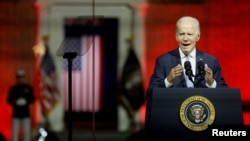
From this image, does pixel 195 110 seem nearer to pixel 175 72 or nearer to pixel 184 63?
pixel 175 72

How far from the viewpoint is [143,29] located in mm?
8875

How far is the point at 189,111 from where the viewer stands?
14.0 ft

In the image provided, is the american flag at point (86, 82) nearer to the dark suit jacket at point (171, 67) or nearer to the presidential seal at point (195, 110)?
the dark suit jacket at point (171, 67)

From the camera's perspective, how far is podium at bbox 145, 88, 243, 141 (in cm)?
423

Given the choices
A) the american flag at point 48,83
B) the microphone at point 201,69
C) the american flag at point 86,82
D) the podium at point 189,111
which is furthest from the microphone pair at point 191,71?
the american flag at point 48,83

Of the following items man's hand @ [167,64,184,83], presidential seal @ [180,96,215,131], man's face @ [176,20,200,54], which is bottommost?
presidential seal @ [180,96,215,131]

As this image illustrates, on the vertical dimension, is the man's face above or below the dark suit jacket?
above

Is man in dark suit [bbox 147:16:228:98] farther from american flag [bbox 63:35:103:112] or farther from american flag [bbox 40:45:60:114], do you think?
american flag [bbox 40:45:60:114]

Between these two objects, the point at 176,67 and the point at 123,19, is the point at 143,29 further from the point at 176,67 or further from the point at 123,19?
the point at 176,67

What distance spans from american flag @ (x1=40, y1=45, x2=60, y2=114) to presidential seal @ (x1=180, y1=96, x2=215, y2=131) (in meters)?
4.68

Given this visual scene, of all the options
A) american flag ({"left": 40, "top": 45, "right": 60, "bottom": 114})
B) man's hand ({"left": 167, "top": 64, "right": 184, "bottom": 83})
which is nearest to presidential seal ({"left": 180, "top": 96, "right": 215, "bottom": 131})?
man's hand ({"left": 167, "top": 64, "right": 184, "bottom": 83})

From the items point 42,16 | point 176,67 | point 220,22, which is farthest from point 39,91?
point 176,67

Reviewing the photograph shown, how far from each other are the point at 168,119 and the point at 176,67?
0.33 meters

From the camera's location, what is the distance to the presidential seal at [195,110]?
425 centimetres
